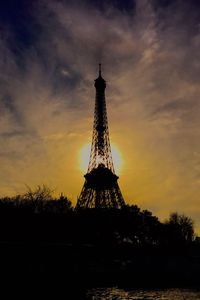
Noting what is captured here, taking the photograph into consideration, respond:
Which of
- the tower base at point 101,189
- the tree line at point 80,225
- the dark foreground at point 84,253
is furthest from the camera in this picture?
the tower base at point 101,189

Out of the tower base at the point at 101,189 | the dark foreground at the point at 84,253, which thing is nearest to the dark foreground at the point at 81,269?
the dark foreground at the point at 84,253

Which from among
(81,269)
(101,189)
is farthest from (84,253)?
(101,189)

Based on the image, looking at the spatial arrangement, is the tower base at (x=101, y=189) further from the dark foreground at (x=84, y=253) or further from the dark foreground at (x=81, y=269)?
the dark foreground at (x=81, y=269)

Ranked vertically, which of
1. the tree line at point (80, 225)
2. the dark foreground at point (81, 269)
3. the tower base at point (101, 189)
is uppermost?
the tower base at point (101, 189)

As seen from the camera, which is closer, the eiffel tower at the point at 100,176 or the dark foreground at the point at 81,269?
the dark foreground at the point at 81,269

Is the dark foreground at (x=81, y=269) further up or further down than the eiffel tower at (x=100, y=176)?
further down

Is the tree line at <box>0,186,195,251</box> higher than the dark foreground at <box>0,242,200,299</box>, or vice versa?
the tree line at <box>0,186,195,251</box>

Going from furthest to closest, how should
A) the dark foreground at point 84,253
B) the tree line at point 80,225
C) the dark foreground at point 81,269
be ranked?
the tree line at point 80,225 < the dark foreground at point 84,253 < the dark foreground at point 81,269

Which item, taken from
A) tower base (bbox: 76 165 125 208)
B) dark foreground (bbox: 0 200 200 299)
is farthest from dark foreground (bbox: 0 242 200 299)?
tower base (bbox: 76 165 125 208)

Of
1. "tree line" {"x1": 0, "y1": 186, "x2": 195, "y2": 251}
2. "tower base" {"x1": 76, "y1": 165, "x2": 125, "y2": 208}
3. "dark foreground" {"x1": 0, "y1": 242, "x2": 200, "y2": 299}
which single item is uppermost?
"tower base" {"x1": 76, "y1": 165, "x2": 125, "y2": 208}

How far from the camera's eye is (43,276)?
3675cm

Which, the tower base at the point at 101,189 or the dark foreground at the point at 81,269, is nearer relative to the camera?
the dark foreground at the point at 81,269

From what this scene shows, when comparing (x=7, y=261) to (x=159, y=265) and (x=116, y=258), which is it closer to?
(x=116, y=258)

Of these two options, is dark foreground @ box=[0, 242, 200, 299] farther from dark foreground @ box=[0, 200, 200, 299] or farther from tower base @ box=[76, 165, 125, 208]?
tower base @ box=[76, 165, 125, 208]
